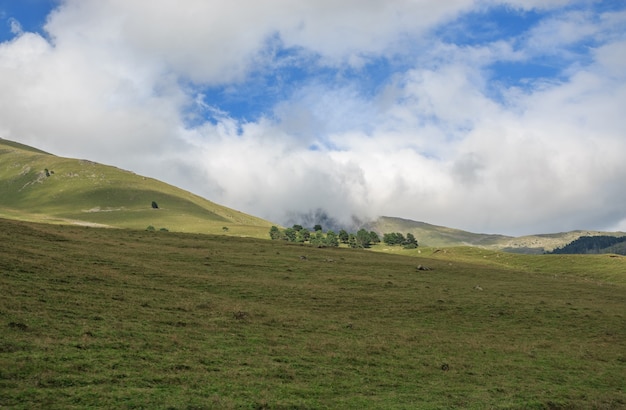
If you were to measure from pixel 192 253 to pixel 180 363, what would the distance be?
45.9m

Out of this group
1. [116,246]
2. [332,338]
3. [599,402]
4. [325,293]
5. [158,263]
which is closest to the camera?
[599,402]

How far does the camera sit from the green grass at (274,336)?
69.9 feet

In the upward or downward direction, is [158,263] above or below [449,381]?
above

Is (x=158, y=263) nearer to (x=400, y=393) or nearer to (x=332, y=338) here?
(x=332, y=338)

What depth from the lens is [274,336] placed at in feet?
107

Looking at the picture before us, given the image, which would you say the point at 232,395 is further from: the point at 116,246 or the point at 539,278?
the point at 539,278

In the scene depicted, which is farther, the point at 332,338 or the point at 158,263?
the point at 158,263

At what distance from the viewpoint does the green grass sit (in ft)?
69.9

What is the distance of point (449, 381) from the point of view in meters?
27.8

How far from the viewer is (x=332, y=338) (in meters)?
34.2

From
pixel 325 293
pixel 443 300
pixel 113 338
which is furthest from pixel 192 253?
pixel 113 338

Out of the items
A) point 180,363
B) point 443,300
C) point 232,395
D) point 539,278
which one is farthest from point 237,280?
point 539,278

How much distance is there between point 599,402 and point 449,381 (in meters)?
8.11

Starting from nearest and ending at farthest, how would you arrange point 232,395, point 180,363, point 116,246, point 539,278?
point 232,395
point 180,363
point 116,246
point 539,278
